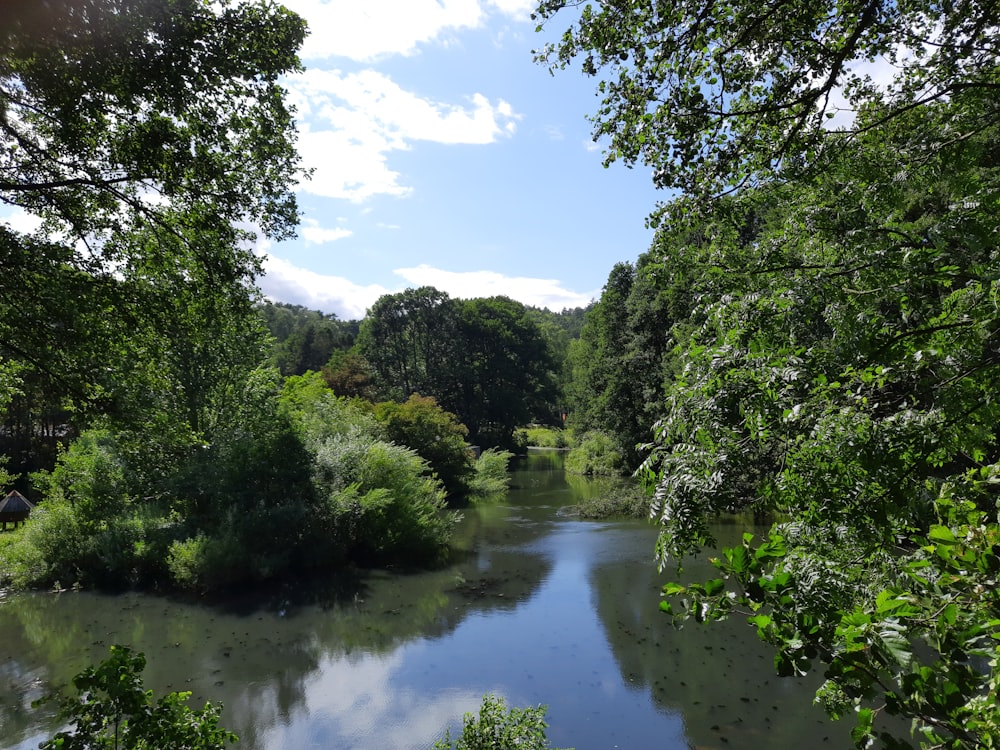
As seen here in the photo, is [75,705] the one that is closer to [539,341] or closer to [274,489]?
[274,489]

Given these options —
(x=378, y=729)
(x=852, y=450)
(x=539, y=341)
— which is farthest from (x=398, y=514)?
(x=539, y=341)

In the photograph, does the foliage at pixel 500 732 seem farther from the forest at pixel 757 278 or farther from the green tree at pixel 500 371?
the green tree at pixel 500 371

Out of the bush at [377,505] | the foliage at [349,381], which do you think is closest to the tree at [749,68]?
the bush at [377,505]

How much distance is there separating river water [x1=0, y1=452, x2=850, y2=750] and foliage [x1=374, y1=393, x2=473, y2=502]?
37.7ft

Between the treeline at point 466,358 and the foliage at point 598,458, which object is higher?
the treeline at point 466,358

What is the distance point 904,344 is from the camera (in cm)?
346

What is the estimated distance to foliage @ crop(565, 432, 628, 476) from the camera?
3503cm

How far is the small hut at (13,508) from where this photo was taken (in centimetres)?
1939

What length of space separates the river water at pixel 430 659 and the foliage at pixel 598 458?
18.1 m

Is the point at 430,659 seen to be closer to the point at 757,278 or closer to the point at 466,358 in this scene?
the point at 757,278

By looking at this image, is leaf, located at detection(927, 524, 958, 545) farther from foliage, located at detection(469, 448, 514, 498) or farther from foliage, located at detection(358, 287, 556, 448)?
foliage, located at detection(358, 287, 556, 448)

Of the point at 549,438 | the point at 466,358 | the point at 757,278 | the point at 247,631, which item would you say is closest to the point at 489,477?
the point at 247,631

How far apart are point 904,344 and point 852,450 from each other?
698mm

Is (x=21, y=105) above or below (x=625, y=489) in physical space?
above
